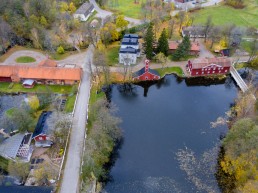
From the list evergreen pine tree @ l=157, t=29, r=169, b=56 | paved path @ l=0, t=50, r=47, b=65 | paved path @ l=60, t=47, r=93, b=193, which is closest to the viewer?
paved path @ l=60, t=47, r=93, b=193

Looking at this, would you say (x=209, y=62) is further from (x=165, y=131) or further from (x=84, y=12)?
(x=84, y=12)

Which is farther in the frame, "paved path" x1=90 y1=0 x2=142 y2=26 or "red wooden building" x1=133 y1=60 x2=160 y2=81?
"paved path" x1=90 y1=0 x2=142 y2=26

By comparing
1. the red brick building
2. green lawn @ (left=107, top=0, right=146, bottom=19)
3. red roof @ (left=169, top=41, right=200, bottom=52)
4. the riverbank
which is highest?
green lawn @ (left=107, top=0, right=146, bottom=19)

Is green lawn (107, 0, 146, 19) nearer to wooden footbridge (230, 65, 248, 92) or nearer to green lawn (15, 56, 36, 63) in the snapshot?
green lawn (15, 56, 36, 63)

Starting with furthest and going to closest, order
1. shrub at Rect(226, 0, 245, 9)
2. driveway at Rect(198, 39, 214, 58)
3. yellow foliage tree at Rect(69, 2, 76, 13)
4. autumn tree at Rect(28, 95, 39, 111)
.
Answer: shrub at Rect(226, 0, 245, 9) → yellow foliage tree at Rect(69, 2, 76, 13) → driveway at Rect(198, 39, 214, 58) → autumn tree at Rect(28, 95, 39, 111)

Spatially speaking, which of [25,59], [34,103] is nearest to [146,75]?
[34,103]

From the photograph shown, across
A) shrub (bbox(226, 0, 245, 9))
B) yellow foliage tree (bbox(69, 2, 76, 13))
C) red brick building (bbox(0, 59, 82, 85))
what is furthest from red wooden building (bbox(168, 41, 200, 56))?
shrub (bbox(226, 0, 245, 9))

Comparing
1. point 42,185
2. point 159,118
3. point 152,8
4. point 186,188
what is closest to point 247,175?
point 186,188
